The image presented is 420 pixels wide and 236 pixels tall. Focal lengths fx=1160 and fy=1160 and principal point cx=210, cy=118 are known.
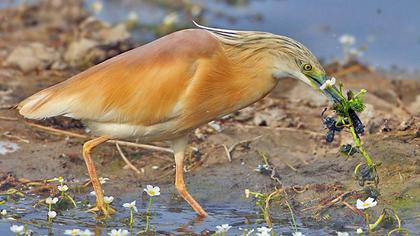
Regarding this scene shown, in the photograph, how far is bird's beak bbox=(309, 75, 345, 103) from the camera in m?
6.80

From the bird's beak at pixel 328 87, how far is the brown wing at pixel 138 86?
64 cm

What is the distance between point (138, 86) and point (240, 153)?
1526mm

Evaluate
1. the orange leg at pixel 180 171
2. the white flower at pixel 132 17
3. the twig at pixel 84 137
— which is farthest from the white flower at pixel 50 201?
the white flower at pixel 132 17

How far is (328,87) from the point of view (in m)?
6.86

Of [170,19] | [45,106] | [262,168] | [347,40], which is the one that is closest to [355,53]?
[347,40]

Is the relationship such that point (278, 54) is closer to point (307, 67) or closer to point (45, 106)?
point (307, 67)

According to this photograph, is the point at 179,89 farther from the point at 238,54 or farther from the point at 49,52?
the point at 49,52

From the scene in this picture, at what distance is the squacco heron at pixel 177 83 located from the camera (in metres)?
7.08

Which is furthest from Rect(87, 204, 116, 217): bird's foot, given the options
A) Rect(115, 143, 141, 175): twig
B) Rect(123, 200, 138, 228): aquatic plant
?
Rect(115, 143, 141, 175): twig

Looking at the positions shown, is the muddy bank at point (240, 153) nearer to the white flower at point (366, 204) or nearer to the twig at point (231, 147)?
the twig at point (231, 147)

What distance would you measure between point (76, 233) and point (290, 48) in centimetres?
193

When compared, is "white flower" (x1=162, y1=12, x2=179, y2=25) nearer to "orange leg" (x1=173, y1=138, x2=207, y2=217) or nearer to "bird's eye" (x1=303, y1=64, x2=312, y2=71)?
"orange leg" (x1=173, y1=138, x2=207, y2=217)

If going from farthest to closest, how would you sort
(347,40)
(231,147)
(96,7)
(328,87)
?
(96,7) → (347,40) → (231,147) → (328,87)

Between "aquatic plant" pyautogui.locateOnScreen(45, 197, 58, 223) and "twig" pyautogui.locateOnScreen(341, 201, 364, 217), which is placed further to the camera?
"twig" pyautogui.locateOnScreen(341, 201, 364, 217)
